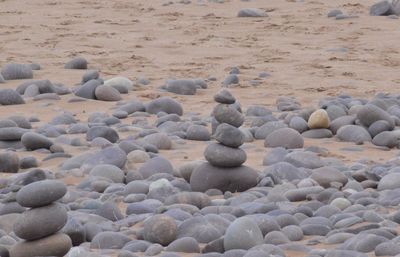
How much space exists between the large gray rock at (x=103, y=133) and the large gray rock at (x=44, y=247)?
2400 millimetres

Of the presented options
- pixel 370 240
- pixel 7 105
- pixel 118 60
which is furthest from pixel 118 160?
pixel 118 60

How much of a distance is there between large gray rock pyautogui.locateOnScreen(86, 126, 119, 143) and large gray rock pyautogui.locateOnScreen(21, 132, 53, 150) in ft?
1.09

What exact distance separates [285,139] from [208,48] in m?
4.54

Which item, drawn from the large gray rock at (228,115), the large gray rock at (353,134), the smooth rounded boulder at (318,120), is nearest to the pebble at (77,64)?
the smooth rounded boulder at (318,120)

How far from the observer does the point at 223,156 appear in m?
4.77

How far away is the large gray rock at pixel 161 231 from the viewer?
3869 millimetres

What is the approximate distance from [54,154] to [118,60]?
4.09 m

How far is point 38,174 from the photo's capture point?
4.64m

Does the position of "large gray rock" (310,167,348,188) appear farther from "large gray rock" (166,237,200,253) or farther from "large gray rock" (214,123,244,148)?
"large gray rock" (166,237,200,253)

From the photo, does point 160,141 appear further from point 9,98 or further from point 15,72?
point 15,72

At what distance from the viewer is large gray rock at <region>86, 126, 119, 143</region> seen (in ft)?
19.8

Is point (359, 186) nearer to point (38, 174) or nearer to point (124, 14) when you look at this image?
point (38, 174)

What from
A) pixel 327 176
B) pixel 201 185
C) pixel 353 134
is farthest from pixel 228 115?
pixel 353 134

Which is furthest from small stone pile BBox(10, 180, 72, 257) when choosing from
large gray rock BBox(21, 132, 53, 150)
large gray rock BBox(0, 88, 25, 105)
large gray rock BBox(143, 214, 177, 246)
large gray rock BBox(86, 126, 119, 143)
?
large gray rock BBox(0, 88, 25, 105)
